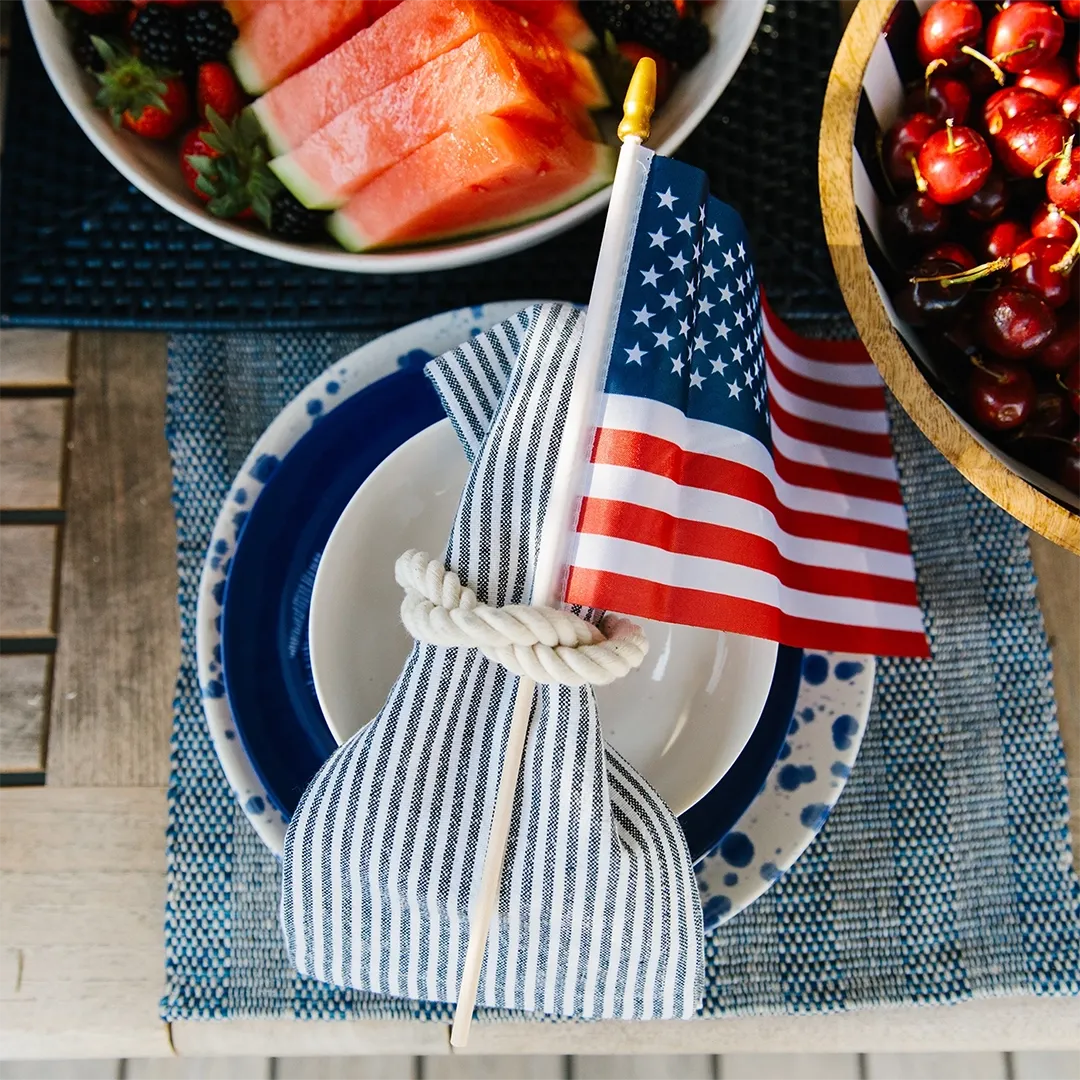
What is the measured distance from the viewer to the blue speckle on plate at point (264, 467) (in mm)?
923

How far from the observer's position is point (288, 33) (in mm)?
881

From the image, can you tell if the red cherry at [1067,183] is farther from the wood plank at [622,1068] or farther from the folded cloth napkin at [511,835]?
the wood plank at [622,1068]

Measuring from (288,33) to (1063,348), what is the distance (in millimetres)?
710

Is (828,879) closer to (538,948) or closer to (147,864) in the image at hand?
(538,948)

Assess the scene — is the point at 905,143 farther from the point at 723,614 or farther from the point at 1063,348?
the point at 723,614

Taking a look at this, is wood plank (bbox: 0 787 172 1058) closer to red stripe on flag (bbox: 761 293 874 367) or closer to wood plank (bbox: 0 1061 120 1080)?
wood plank (bbox: 0 1061 120 1080)

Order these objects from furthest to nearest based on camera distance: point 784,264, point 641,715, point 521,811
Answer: point 784,264, point 641,715, point 521,811

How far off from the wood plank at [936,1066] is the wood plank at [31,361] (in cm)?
118

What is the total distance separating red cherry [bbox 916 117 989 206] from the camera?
2.47ft

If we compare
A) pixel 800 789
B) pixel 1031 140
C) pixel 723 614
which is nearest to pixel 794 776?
pixel 800 789

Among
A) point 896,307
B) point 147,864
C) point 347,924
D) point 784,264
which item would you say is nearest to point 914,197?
point 896,307

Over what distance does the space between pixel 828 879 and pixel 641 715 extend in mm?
270

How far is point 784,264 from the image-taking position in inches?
39.5

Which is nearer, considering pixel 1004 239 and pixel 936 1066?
pixel 1004 239
